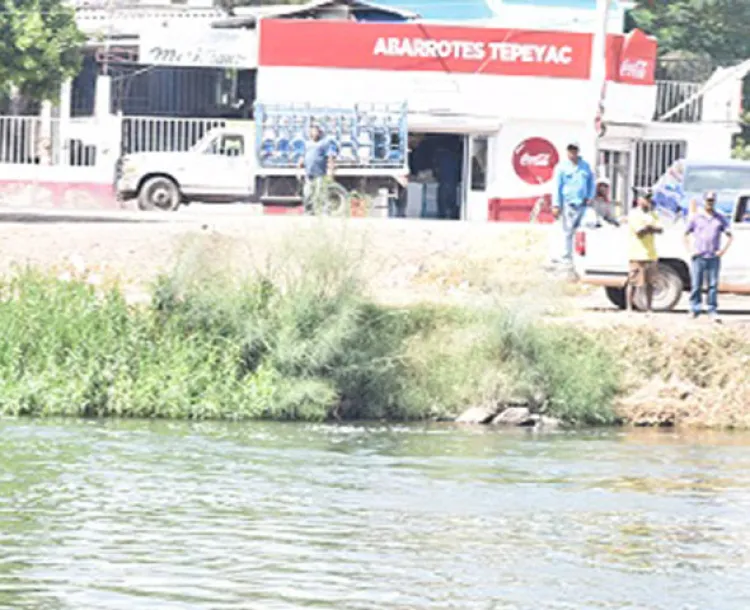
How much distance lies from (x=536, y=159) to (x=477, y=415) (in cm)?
2194

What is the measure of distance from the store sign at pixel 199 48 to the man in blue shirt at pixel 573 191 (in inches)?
697

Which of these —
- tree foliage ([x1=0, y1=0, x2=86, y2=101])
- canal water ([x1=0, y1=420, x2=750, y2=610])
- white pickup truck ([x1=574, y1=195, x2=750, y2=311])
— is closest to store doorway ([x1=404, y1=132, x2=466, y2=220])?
tree foliage ([x1=0, y1=0, x2=86, y2=101])

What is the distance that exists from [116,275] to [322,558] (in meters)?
13.0

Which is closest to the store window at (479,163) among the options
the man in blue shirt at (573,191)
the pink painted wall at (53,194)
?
the pink painted wall at (53,194)

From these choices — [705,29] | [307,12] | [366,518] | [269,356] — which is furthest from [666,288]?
[705,29]

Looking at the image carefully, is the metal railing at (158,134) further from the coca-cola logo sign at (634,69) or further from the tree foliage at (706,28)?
the tree foliage at (706,28)

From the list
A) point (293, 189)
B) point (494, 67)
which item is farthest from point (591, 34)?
point (293, 189)

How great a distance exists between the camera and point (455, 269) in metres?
29.8

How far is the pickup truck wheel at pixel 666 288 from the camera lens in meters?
27.0

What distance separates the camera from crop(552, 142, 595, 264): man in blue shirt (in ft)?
89.6

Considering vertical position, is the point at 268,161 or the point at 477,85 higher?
the point at 477,85

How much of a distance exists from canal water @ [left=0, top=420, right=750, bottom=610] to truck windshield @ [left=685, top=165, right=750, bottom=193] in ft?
26.5

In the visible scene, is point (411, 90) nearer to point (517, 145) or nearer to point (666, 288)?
point (517, 145)

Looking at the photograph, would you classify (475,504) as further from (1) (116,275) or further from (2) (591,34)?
(2) (591,34)
